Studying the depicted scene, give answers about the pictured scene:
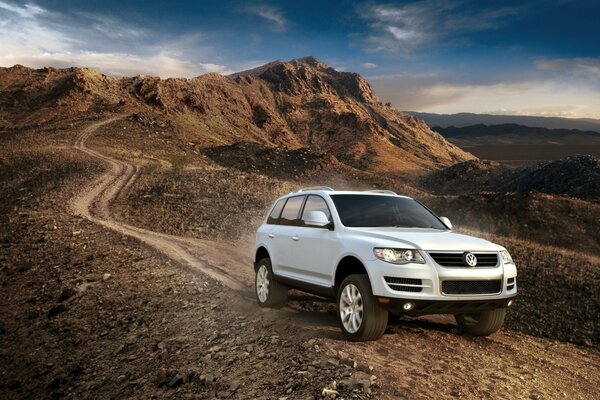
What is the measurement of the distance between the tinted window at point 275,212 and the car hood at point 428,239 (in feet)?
8.38

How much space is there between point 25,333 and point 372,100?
148837 mm

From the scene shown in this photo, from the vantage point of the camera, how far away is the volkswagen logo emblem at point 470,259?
6.61m

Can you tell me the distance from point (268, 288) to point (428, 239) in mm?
3590

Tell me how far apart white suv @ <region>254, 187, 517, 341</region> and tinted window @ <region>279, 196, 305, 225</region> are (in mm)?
59

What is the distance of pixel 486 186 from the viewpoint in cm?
6391

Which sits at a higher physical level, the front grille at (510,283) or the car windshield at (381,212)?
the car windshield at (381,212)

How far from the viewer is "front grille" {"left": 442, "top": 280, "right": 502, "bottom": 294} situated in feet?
21.3

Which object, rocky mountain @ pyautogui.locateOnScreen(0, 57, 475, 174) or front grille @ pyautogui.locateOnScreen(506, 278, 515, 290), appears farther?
rocky mountain @ pyautogui.locateOnScreen(0, 57, 475, 174)

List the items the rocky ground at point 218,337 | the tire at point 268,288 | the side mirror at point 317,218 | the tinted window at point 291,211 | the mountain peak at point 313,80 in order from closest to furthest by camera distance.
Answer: the rocky ground at point 218,337
the side mirror at point 317,218
the tinted window at point 291,211
the tire at point 268,288
the mountain peak at point 313,80

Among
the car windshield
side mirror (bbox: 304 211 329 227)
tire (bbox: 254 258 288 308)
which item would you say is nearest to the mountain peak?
tire (bbox: 254 258 288 308)

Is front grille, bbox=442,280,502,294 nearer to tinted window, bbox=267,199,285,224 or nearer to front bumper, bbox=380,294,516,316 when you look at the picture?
front bumper, bbox=380,294,516,316

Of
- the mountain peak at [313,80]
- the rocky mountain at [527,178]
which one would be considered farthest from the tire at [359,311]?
the mountain peak at [313,80]

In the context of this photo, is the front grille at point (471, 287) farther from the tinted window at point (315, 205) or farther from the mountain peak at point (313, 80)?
the mountain peak at point (313, 80)

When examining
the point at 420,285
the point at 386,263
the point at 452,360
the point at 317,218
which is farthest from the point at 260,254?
the point at 452,360
